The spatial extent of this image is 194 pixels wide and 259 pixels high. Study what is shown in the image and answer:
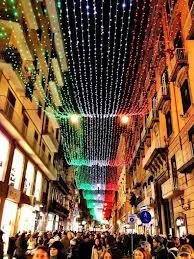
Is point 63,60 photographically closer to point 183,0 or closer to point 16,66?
point 16,66

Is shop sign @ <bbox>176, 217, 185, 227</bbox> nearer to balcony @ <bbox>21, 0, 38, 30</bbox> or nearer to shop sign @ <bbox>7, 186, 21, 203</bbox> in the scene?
shop sign @ <bbox>7, 186, 21, 203</bbox>

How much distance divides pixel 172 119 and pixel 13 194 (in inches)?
429

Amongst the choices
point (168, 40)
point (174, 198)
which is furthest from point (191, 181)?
point (168, 40)

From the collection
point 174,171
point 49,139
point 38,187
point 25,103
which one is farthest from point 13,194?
point 174,171

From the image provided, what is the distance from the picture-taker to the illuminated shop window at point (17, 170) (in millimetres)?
17312

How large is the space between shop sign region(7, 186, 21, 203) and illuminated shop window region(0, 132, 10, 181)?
1203 millimetres

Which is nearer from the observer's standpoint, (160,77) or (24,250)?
(24,250)

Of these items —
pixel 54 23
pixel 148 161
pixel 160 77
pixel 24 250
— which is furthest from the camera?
pixel 54 23

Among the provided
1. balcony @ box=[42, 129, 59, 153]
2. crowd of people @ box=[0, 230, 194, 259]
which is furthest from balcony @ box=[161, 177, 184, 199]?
balcony @ box=[42, 129, 59, 153]

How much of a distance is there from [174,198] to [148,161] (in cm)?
557

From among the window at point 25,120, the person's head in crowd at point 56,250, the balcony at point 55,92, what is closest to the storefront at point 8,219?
the window at point 25,120

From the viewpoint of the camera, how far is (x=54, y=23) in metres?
23.5

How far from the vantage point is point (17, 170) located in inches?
723

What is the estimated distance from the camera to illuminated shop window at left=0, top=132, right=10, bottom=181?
15.5 meters
